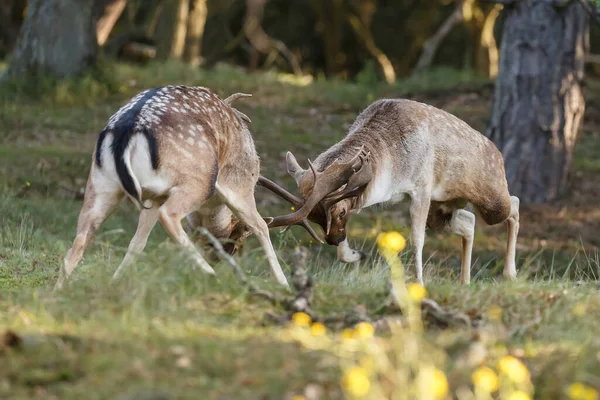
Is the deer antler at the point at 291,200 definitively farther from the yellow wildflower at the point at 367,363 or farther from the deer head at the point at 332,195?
the yellow wildflower at the point at 367,363

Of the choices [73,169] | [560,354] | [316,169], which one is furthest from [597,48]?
[560,354]

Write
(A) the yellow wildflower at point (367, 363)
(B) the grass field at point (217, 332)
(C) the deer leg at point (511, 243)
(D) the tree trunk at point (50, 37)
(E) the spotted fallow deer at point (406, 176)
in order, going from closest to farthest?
(A) the yellow wildflower at point (367, 363) → (B) the grass field at point (217, 332) → (E) the spotted fallow deer at point (406, 176) → (C) the deer leg at point (511, 243) → (D) the tree trunk at point (50, 37)

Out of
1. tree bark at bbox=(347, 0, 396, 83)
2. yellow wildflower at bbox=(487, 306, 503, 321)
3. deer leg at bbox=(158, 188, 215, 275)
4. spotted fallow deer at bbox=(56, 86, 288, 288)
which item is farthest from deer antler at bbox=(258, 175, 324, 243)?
tree bark at bbox=(347, 0, 396, 83)

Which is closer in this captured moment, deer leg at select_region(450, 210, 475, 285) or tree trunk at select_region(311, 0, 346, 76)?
deer leg at select_region(450, 210, 475, 285)

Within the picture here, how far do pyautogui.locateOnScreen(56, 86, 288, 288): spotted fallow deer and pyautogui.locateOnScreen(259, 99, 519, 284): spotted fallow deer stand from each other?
0.82m

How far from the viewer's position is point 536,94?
44.3ft

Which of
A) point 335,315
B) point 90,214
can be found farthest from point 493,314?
point 90,214

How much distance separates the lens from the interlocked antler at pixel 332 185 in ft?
27.9

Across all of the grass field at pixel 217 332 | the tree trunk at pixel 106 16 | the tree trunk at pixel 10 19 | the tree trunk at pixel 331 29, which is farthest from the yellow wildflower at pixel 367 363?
the tree trunk at pixel 331 29

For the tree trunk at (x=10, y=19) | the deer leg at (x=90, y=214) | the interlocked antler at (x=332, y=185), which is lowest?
the tree trunk at (x=10, y=19)

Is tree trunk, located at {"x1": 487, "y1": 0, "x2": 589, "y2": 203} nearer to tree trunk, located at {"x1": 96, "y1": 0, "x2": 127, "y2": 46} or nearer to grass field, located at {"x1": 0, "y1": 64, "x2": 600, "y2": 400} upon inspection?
grass field, located at {"x1": 0, "y1": 64, "x2": 600, "y2": 400}

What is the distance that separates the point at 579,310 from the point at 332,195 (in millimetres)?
2795

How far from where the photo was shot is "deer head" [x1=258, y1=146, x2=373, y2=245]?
8.52 meters

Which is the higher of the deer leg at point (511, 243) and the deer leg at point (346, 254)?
the deer leg at point (346, 254)
